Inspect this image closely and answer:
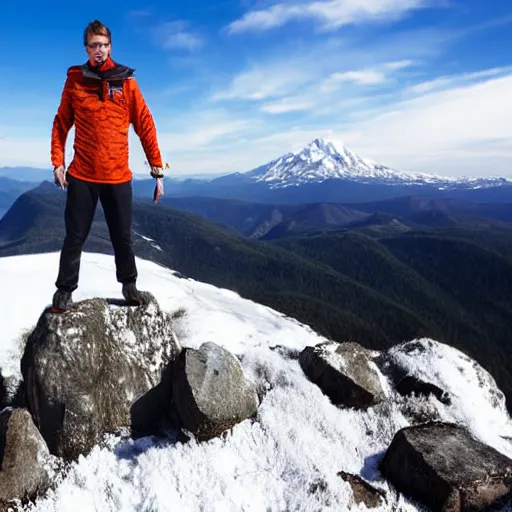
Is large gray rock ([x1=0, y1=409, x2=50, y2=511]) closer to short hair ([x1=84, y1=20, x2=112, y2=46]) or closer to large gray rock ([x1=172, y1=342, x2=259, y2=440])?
large gray rock ([x1=172, y1=342, x2=259, y2=440])

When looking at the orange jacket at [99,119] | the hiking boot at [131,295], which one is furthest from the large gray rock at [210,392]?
the orange jacket at [99,119]

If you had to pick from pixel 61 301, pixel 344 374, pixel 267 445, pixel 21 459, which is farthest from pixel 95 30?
pixel 344 374

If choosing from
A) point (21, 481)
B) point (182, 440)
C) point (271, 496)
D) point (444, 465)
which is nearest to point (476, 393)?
point (444, 465)

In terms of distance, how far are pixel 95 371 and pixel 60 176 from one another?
530 centimetres

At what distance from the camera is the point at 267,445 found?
1134 centimetres

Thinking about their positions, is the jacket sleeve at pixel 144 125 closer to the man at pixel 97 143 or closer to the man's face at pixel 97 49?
the man at pixel 97 143

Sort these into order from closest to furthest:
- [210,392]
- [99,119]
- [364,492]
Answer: [99,119], [364,492], [210,392]

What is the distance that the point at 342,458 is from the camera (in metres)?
11.4

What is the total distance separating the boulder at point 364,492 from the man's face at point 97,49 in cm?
1196

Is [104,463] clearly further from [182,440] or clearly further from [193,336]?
[193,336]

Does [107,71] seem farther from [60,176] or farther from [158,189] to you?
[158,189]

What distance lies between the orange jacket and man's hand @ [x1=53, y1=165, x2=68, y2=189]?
0.12 m

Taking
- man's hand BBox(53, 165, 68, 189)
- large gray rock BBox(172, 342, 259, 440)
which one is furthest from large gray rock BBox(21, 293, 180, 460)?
man's hand BBox(53, 165, 68, 189)

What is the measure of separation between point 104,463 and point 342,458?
6.47 m
